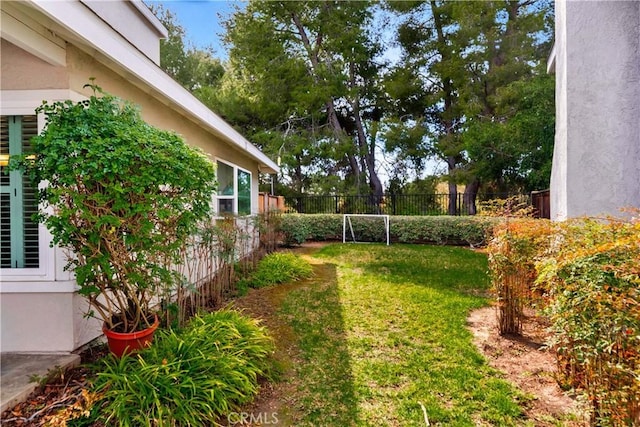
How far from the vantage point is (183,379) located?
2.60 meters

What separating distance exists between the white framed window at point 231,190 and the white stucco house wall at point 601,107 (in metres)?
5.52

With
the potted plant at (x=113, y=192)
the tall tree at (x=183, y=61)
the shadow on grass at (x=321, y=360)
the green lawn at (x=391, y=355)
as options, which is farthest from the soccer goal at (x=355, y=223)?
the tall tree at (x=183, y=61)

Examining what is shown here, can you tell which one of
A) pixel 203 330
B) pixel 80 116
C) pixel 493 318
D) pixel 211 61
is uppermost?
pixel 211 61

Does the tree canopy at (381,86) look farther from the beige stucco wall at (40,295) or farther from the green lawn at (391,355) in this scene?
the beige stucco wall at (40,295)

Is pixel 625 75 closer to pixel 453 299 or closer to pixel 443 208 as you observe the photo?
pixel 453 299

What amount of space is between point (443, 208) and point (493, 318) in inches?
426

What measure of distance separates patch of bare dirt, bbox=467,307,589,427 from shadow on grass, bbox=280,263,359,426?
56.1 inches

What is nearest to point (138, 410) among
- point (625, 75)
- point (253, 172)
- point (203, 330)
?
point (203, 330)

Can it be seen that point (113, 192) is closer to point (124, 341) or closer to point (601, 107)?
point (124, 341)

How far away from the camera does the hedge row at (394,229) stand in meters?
11.1

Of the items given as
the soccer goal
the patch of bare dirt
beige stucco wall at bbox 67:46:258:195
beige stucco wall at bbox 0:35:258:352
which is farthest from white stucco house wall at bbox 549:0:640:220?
the soccer goal

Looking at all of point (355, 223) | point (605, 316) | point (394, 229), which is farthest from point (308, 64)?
point (605, 316)

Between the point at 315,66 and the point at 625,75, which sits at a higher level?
the point at 315,66

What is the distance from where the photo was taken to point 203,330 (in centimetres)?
329
